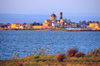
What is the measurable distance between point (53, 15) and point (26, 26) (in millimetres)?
22073

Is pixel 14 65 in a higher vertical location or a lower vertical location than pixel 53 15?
lower

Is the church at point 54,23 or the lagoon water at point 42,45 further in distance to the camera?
the church at point 54,23

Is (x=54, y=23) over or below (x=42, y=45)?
over

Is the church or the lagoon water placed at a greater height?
the church

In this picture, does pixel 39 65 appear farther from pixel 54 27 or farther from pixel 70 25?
pixel 70 25

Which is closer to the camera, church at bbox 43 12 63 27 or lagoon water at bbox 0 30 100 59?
lagoon water at bbox 0 30 100 59

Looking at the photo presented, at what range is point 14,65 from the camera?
614cm

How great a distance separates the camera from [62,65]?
621cm

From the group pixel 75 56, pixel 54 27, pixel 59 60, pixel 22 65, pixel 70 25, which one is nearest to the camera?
pixel 22 65

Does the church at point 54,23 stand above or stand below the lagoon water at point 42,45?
above

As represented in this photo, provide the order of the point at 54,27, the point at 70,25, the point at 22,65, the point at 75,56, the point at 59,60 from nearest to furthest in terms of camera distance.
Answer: the point at 22,65, the point at 59,60, the point at 75,56, the point at 54,27, the point at 70,25

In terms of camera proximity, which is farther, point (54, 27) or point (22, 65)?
point (54, 27)

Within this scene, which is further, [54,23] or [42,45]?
[54,23]

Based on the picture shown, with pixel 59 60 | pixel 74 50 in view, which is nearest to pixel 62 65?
pixel 59 60
